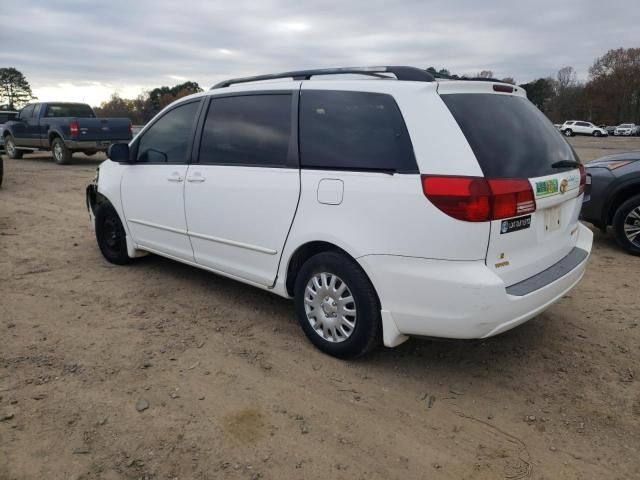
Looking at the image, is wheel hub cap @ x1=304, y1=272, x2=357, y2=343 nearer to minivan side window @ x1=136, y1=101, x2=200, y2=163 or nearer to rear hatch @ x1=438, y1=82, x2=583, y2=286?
rear hatch @ x1=438, y1=82, x2=583, y2=286

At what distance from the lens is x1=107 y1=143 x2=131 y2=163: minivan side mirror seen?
4824 millimetres

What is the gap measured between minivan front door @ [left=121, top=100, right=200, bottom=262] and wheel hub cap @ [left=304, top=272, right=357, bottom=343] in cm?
143

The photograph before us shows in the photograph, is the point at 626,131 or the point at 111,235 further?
the point at 626,131

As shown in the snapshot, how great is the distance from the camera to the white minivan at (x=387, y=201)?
2787 mm

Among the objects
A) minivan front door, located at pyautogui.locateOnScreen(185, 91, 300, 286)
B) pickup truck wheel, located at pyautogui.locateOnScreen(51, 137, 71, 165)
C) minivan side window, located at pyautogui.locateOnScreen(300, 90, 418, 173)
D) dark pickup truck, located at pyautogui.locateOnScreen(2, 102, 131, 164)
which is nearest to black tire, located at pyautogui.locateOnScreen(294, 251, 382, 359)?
minivan front door, located at pyautogui.locateOnScreen(185, 91, 300, 286)

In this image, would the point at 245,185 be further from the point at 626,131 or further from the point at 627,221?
the point at 626,131

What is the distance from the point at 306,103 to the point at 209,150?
1027 mm

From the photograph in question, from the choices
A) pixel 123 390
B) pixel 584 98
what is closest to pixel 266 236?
pixel 123 390

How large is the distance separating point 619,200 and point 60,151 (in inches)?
580

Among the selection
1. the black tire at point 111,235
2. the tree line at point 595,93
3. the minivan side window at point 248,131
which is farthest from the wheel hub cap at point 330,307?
the tree line at point 595,93

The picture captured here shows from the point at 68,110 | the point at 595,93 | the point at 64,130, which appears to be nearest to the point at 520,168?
the point at 64,130

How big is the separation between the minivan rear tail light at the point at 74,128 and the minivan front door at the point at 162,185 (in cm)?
1098

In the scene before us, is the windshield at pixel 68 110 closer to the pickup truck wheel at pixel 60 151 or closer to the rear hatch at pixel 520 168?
the pickup truck wheel at pixel 60 151

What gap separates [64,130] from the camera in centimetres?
1487
